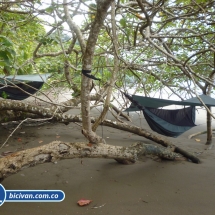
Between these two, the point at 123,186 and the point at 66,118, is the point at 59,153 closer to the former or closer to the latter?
the point at 123,186

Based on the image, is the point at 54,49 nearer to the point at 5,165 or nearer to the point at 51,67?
the point at 51,67

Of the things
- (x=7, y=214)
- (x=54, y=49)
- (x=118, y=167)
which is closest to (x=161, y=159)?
(x=118, y=167)

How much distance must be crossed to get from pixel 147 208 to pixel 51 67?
7.85 feet

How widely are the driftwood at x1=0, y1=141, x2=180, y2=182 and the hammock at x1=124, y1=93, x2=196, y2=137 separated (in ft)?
1.37

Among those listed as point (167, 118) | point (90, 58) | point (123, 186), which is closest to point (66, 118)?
point (167, 118)

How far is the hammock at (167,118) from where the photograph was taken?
2252 mm

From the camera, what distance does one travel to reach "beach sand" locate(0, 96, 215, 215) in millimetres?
1378

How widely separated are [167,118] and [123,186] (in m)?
1.01

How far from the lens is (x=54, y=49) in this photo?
14.9ft

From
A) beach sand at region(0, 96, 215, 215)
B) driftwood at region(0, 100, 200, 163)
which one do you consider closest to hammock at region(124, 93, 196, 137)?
driftwood at region(0, 100, 200, 163)

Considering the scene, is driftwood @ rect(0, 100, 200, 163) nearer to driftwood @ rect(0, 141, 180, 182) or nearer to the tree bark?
driftwood @ rect(0, 141, 180, 182)

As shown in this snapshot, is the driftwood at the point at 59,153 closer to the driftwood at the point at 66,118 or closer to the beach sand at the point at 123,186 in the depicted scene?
the beach sand at the point at 123,186

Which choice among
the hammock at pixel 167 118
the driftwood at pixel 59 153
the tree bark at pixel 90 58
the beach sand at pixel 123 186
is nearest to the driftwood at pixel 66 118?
the hammock at pixel 167 118

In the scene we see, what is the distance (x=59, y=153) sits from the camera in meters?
1.47
